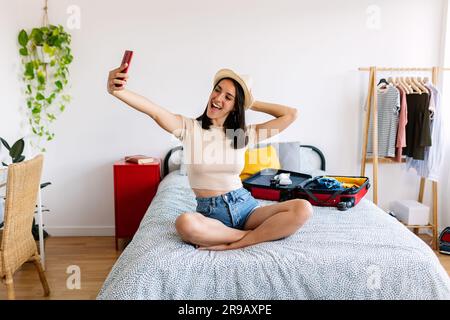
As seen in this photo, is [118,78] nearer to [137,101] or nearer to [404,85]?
[137,101]

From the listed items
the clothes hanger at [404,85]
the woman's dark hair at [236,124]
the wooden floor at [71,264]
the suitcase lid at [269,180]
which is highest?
the clothes hanger at [404,85]

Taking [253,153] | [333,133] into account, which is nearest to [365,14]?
[333,133]

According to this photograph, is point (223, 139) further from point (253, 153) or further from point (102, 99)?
point (102, 99)

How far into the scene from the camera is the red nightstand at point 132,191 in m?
3.20

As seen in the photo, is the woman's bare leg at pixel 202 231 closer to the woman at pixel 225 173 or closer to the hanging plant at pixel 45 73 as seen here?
the woman at pixel 225 173

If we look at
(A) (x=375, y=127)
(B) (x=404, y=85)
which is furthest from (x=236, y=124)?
(B) (x=404, y=85)

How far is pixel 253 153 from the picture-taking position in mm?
3252

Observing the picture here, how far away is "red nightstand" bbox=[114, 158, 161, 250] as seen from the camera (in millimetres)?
3197

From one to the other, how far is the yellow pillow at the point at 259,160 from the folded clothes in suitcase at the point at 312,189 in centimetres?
23

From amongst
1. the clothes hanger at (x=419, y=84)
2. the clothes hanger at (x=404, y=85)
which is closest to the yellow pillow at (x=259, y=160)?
the clothes hanger at (x=404, y=85)

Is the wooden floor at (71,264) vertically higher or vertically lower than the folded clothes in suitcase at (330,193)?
lower

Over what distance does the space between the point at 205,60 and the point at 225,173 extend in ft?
5.53
